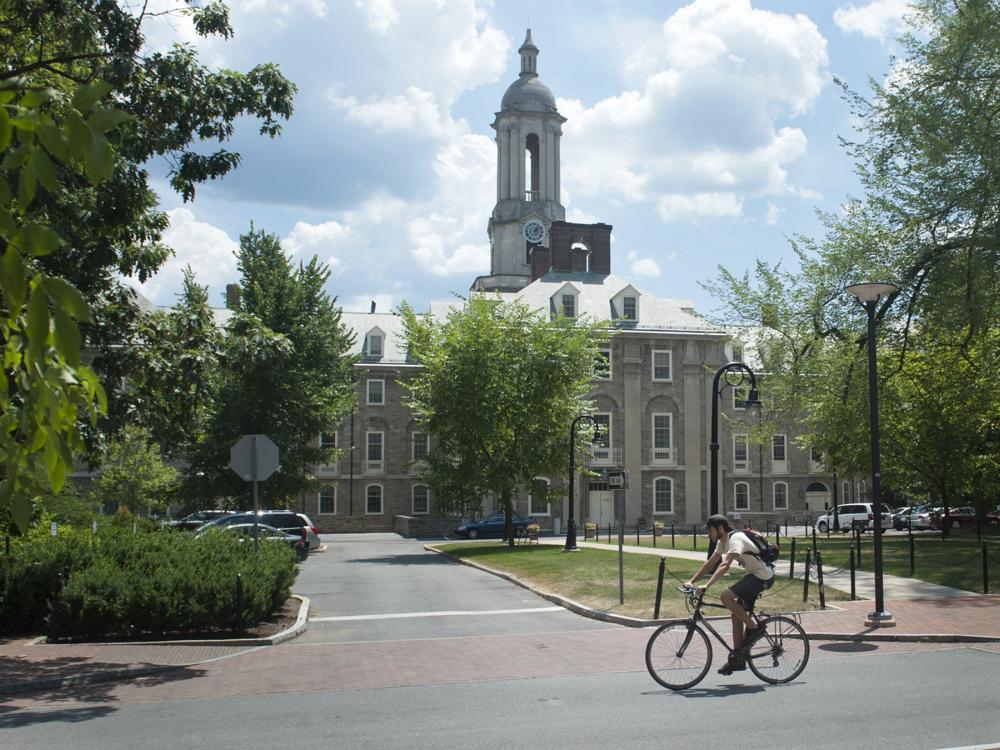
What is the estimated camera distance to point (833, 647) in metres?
13.3

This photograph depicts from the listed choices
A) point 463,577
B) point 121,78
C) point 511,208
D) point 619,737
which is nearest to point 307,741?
point 619,737

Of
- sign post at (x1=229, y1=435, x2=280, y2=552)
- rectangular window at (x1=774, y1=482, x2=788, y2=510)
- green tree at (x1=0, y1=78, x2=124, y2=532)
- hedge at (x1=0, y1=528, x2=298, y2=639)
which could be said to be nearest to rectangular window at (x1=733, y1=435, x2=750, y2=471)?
rectangular window at (x1=774, y1=482, x2=788, y2=510)

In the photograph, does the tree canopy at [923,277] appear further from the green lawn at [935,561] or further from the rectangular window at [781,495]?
the rectangular window at [781,495]

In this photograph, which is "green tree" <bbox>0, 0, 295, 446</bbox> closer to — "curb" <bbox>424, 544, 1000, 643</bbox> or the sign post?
the sign post

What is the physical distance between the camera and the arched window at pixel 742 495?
2505 inches

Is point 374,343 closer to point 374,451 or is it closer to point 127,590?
point 374,451

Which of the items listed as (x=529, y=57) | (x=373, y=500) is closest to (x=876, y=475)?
(x=373, y=500)

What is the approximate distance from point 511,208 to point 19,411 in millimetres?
88349

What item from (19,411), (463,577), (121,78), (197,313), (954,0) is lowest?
(463,577)

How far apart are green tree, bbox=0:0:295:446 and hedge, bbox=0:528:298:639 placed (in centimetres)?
233

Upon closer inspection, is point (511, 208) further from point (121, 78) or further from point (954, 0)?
point (121, 78)

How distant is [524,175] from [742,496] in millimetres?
39464

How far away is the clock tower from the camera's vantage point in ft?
292

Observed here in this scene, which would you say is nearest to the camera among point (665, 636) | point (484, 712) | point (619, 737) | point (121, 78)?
point (619, 737)
